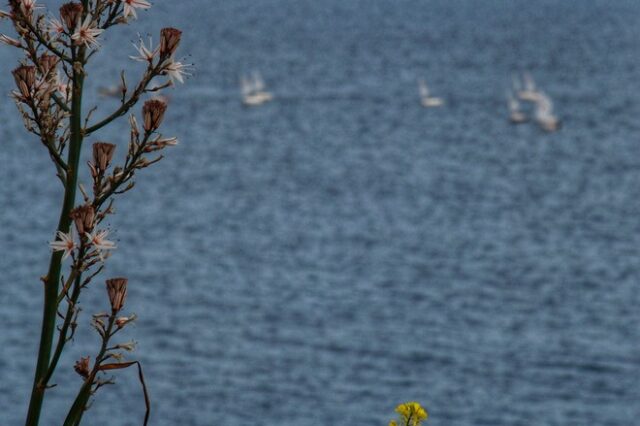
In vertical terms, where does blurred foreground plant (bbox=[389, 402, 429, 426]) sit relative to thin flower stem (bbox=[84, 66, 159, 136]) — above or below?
below

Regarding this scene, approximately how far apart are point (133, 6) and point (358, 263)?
46749mm

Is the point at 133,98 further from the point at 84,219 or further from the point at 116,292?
the point at 116,292

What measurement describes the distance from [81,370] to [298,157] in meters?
70.6

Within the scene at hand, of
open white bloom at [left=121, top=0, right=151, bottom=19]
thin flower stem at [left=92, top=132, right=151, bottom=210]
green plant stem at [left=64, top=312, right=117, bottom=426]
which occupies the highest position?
open white bloom at [left=121, top=0, right=151, bottom=19]

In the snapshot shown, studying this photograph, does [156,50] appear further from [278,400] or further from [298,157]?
[298,157]

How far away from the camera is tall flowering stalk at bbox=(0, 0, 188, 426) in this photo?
134 inches

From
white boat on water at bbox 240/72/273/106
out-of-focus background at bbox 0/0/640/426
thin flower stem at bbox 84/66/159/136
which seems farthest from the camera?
white boat on water at bbox 240/72/273/106

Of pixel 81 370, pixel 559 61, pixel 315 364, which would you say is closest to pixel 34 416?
pixel 81 370

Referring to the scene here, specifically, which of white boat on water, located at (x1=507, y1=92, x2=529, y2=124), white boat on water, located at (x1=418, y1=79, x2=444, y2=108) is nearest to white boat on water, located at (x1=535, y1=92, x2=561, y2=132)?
white boat on water, located at (x1=507, y1=92, x2=529, y2=124)

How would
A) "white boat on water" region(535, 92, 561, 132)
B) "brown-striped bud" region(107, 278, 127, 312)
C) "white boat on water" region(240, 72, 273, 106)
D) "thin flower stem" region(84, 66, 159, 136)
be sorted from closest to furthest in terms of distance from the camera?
"brown-striped bud" region(107, 278, 127, 312)
"thin flower stem" region(84, 66, 159, 136)
"white boat on water" region(535, 92, 561, 132)
"white boat on water" region(240, 72, 273, 106)

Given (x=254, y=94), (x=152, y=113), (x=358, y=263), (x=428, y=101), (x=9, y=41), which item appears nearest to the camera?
(x=9, y=41)

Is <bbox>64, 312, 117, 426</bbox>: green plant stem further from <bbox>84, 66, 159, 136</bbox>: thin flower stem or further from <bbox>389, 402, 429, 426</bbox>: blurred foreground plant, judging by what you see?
<bbox>389, 402, 429, 426</bbox>: blurred foreground plant

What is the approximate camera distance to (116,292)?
332 centimetres

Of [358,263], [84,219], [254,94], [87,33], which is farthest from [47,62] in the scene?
[254,94]
